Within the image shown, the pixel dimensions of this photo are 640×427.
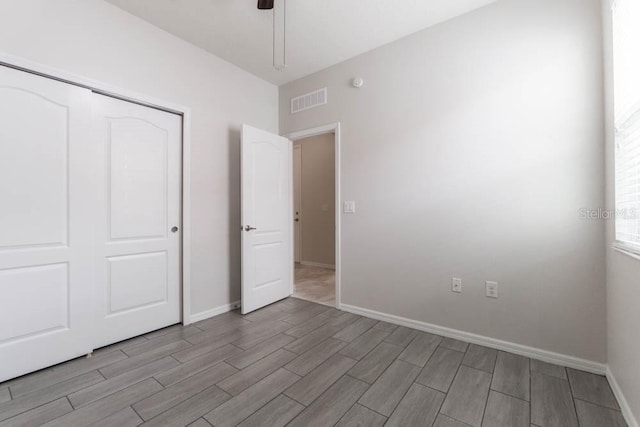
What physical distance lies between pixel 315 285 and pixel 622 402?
3176 mm

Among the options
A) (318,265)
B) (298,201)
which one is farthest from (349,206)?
(298,201)

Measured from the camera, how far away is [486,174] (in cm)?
229

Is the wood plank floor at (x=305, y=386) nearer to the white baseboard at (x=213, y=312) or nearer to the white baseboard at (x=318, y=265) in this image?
the white baseboard at (x=213, y=312)

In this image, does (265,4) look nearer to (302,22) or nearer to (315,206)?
(302,22)

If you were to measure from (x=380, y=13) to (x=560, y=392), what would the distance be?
3038 millimetres

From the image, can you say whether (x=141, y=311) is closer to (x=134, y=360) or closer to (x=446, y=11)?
(x=134, y=360)

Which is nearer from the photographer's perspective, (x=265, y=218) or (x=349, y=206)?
(x=349, y=206)

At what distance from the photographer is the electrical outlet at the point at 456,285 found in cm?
243

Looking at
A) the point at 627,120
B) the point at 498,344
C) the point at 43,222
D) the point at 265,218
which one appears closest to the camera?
the point at 627,120

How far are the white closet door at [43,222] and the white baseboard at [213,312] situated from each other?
86 cm

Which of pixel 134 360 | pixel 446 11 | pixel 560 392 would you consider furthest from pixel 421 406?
pixel 446 11

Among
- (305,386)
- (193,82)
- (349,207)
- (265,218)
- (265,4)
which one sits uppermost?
(265,4)

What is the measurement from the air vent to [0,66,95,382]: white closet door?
2074mm

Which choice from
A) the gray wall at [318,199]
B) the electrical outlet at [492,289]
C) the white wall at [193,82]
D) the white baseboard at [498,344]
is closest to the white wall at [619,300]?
the white baseboard at [498,344]
